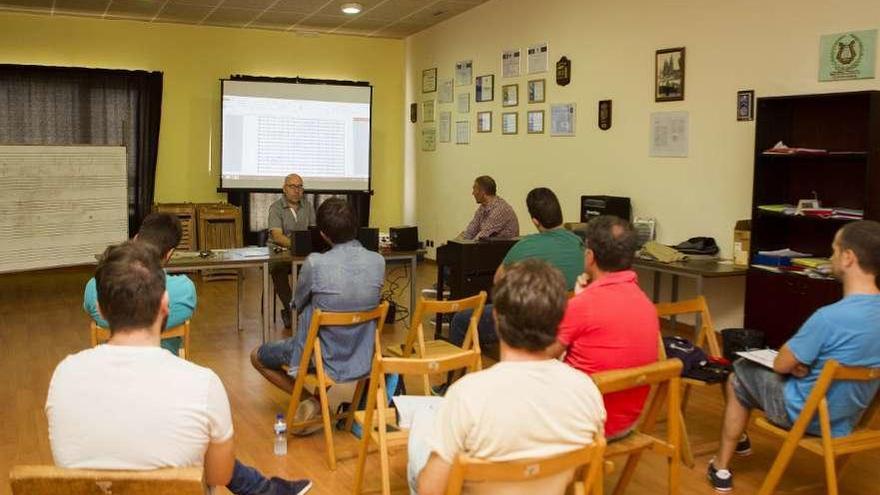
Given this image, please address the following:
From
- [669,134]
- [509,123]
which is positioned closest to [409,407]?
[669,134]

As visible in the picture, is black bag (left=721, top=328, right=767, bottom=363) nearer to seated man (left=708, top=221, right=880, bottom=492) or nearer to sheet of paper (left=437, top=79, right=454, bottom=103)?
seated man (left=708, top=221, right=880, bottom=492)

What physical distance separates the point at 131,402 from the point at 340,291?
6.42 feet

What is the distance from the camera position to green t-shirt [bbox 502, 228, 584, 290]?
4.26 meters

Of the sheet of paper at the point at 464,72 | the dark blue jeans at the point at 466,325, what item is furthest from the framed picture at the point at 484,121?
the dark blue jeans at the point at 466,325

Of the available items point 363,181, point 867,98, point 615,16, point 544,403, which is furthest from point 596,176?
point 544,403

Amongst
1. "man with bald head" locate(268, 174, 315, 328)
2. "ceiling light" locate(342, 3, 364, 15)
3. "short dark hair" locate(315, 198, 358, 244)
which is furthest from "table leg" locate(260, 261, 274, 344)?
"ceiling light" locate(342, 3, 364, 15)

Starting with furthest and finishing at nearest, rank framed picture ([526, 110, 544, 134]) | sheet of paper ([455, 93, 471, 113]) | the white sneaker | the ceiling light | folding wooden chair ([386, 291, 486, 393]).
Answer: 1. sheet of paper ([455, 93, 471, 113])
2. the ceiling light
3. framed picture ([526, 110, 544, 134])
4. the white sneaker
5. folding wooden chair ([386, 291, 486, 393])

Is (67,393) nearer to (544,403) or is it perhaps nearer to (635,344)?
(544,403)

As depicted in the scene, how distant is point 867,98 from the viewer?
4867 mm

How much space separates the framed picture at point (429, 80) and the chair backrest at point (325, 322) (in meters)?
6.66

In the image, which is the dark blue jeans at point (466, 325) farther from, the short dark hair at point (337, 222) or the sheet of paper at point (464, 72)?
the sheet of paper at point (464, 72)

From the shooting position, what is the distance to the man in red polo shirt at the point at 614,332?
276 centimetres

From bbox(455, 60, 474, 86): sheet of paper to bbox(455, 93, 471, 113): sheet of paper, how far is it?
13 centimetres

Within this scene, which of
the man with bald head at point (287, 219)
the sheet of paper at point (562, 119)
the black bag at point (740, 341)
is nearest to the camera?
the black bag at point (740, 341)
